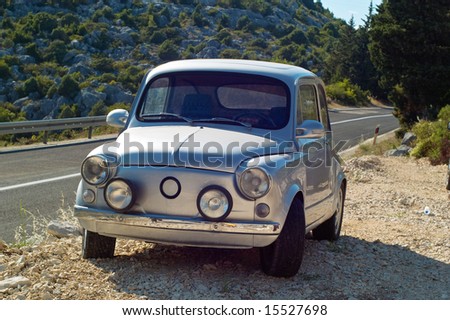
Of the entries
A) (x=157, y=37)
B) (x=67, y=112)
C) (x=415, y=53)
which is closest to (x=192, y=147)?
(x=415, y=53)

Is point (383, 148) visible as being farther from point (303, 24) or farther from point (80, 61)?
point (303, 24)

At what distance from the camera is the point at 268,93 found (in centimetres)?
680

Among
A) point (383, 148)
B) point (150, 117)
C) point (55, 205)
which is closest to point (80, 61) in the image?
point (383, 148)

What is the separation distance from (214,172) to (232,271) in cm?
94

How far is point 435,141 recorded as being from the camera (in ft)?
67.6

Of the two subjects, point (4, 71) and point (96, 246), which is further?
point (4, 71)

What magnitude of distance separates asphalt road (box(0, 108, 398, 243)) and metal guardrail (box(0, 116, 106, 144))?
42.1 inches

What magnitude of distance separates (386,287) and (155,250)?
204cm

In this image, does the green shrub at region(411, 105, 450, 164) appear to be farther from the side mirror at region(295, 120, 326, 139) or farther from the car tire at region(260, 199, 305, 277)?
the car tire at region(260, 199, 305, 277)

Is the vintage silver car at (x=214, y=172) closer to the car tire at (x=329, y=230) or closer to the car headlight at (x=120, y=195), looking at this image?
the car headlight at (x=120, y=195)

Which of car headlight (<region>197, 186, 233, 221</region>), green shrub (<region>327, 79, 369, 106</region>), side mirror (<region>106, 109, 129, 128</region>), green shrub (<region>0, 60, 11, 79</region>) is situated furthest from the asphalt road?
green shrub (<region>0, 60, 11, 79</region>)

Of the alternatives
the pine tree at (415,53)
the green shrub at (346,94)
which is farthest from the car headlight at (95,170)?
the green shrub at (346,94)

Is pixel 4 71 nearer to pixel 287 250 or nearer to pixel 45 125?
pixel 45 125

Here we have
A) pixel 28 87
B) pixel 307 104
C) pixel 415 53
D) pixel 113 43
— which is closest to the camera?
pixel 307 104
